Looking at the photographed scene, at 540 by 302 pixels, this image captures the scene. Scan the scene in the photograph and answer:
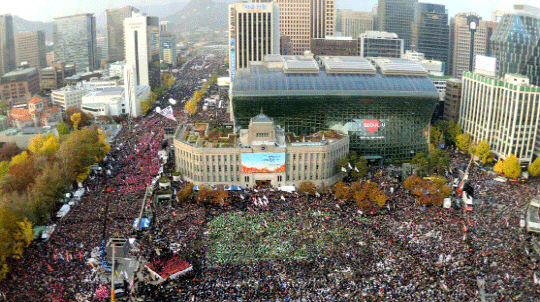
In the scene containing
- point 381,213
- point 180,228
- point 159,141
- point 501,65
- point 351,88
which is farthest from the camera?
point 501,65

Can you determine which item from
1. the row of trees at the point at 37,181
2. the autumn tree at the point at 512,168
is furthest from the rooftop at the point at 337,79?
the row of trees at the point at 37,181

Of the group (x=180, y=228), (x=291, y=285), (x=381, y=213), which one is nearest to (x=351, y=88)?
(x=381, y=213)

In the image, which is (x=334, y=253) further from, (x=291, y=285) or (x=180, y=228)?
(x=180, y=228)

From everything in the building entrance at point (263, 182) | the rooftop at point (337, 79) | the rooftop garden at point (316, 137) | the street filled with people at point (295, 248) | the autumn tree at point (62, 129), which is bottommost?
the street filled with people at point (295, 248)

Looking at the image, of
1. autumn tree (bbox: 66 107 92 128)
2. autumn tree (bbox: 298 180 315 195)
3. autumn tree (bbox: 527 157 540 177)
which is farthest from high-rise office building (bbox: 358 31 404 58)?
autumn tree (bbox: 298 180 315 195)

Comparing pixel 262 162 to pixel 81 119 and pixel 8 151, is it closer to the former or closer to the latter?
pixel 8 151

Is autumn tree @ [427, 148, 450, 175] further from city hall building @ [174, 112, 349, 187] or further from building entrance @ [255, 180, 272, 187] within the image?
building entrance @ [255, 180, 272, 187]

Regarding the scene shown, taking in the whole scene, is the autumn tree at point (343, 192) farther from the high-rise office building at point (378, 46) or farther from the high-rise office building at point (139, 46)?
the high-rise office building at point (139, 46)
